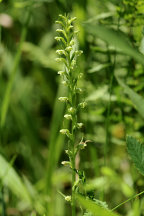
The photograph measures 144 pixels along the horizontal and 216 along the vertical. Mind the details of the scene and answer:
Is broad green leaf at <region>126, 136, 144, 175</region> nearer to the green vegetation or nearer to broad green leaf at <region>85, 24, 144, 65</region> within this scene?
the green vegetation

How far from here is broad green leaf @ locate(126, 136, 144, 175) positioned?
837 millimetres

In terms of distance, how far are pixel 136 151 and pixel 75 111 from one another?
16 cm

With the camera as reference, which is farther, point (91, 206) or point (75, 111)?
point (75, 111)

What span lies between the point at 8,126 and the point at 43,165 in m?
0.50

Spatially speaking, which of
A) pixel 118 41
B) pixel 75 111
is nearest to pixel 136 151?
pixel 75 111

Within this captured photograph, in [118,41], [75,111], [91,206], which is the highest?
[118,41]

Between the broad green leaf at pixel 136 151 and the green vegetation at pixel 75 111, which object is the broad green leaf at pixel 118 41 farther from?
the broad green leaf at pixel 136 151

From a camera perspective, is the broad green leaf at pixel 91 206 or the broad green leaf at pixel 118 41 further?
the broad green leaf at pixel 118 41

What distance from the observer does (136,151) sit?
2.76 ft

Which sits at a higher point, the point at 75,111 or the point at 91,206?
the point at 75,111

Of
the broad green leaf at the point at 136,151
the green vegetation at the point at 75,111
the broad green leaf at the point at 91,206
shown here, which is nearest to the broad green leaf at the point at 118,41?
the green vegetation at the point at 75,111

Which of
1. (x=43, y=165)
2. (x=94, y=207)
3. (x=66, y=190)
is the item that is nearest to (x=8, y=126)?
(x=43, y=165)

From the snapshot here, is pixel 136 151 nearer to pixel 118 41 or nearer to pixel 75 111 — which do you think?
pixel 75 111

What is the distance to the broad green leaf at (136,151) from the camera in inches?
32.9
